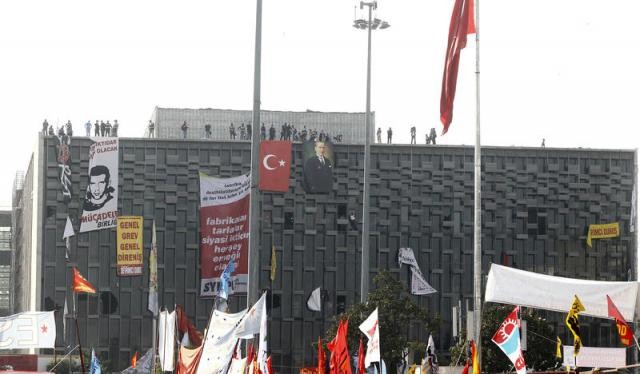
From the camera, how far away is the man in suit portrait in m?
→ 81.2

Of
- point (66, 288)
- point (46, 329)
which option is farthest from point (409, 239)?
point (46, 329)

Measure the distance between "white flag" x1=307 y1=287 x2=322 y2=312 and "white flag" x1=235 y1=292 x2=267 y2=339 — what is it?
179 ft

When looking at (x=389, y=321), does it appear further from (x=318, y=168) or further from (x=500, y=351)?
(x=318, y=168)

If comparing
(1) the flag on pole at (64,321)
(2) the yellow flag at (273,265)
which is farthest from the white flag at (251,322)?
(1) the flag on pole at (64,321)

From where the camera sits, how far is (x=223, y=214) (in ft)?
244

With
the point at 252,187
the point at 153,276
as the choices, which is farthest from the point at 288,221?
the point at 252,187

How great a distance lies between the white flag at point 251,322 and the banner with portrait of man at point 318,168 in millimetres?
54379

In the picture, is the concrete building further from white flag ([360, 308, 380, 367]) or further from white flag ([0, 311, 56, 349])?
white flag ([360, 308, 380, 367])

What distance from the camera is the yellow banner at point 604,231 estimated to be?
268 feet

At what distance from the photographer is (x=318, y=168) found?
3214 inches

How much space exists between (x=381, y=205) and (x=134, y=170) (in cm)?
1362

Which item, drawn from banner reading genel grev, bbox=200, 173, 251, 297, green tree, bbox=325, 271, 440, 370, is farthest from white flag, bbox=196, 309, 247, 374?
banner reading genel grev, bbox=200, 173, 251, 297

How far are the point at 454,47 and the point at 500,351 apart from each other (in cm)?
1445

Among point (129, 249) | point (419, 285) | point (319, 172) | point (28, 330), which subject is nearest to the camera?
point (28, 330)
